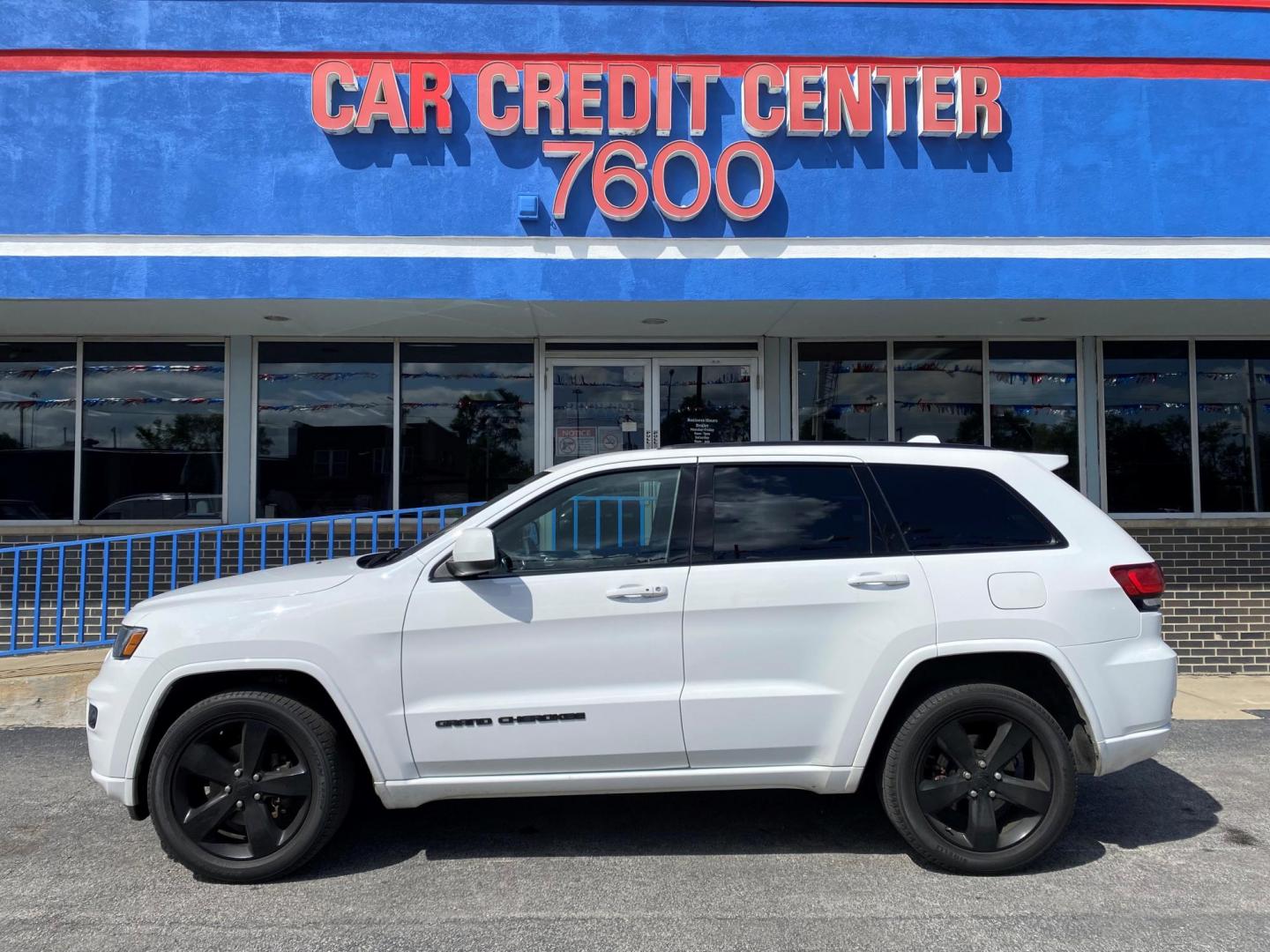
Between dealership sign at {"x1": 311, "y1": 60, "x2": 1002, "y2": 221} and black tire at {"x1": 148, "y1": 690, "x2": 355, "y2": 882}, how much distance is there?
5.17m

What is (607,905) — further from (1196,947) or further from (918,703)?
(1196,947)

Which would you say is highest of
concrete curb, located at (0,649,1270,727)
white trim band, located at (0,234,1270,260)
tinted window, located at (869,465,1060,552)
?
white trim band, located at (0,234,1270,260)

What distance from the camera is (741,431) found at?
934cm

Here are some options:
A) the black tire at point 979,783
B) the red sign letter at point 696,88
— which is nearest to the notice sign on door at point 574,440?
the red sign letter at point 696,88

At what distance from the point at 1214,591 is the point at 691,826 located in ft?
21.2

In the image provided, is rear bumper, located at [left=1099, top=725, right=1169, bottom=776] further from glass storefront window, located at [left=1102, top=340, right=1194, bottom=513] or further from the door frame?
glass storefront window, located at [left=1102, top=340, right=1194, bottom=513]

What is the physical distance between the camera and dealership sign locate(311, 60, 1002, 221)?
7.97 meters

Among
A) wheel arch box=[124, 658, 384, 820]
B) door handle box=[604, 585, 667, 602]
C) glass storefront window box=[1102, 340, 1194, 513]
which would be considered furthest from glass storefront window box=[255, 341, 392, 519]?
glass storefront window box=[1102, 340, 1194, 513]

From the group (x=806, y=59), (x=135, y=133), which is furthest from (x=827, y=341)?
(x=135, y=133)

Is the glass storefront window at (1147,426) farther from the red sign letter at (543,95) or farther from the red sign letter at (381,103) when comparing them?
the red sign letter at (381,103)

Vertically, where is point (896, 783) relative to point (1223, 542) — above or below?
below

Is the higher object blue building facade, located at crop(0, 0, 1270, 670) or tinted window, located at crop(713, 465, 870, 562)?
blue building facade, located at crop(0, 0, 1270, 670)

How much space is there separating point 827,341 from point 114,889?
7449 mm

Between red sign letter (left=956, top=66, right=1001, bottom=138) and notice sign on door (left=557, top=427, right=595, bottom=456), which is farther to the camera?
notice sign on door (left=557, top=427, right=595, bottom=456)
